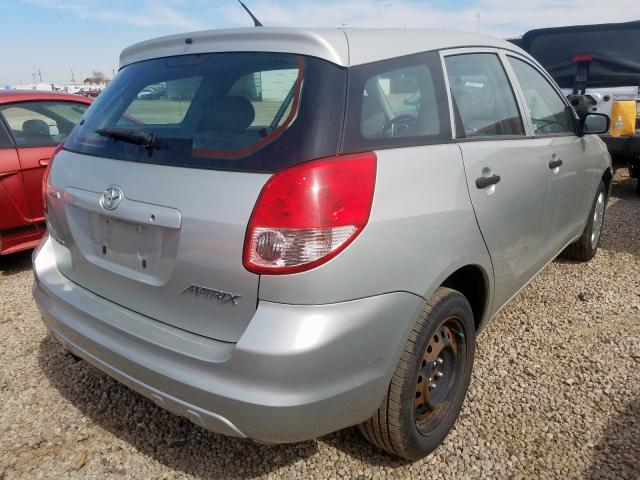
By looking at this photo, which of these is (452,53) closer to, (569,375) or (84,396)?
(569,375)

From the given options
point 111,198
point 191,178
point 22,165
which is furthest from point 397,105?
point 22,165

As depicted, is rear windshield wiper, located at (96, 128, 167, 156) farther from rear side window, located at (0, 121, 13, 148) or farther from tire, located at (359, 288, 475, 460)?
rear side window, located at (0, 121, 13, 148)

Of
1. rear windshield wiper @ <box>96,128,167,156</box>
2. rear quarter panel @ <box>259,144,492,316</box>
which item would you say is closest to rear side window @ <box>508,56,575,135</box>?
rear quarter panel @ <box>259,144,492,316</box>

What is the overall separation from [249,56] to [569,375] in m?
2.31

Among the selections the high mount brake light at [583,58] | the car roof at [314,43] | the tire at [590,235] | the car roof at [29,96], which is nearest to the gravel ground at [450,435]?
the tire at [590,235]

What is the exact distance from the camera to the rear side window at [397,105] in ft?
5.77

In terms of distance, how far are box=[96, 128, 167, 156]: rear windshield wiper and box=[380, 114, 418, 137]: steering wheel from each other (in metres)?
0.81

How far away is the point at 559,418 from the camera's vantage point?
2.45 meters

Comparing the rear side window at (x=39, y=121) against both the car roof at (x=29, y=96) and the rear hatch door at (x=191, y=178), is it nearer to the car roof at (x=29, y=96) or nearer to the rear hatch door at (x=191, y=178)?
the car roof at (x=29, y=96)

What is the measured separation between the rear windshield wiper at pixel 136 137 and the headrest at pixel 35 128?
2973 mm

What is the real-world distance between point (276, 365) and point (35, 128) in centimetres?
415

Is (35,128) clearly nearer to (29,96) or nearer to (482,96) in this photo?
(29,96)

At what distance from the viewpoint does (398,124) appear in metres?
1.94

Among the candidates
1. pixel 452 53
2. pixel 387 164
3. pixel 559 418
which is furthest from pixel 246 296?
pixel 559 418
